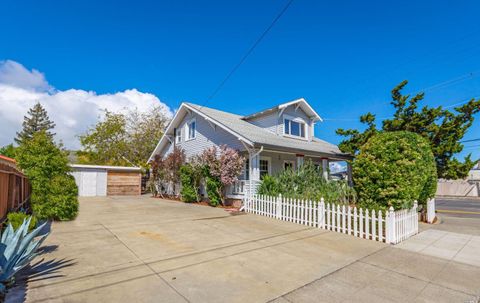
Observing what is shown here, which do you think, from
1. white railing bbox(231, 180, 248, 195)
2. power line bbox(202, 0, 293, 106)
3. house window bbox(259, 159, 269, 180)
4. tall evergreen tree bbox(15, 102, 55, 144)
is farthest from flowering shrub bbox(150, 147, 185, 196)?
tall evergreen tree bbox(15, 102, 55, 144)

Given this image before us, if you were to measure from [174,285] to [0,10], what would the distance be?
10611 millimetres

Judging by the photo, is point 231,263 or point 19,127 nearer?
point 231,263

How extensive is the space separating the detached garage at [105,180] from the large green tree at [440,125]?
18.0 metres

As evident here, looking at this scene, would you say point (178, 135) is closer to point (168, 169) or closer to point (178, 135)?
point (178, 135)

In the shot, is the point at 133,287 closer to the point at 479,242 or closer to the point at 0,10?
the point at 479,242

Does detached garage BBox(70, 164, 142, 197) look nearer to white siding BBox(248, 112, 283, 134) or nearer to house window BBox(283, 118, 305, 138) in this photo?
white siding BBox(248, 112, 283, 134)

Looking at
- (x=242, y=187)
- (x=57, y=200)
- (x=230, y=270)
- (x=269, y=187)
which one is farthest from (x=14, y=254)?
(x=242, y=187)

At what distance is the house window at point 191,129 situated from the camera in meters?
16.1

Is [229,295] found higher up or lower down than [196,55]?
lower down

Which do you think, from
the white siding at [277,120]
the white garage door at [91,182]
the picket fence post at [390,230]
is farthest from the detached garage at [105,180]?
the picket fence post at [390,230]

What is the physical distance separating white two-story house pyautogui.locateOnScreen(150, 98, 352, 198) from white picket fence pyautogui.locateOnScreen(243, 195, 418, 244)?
2396 mm

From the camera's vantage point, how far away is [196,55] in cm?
1388

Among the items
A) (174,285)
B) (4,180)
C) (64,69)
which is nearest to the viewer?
(174,285)

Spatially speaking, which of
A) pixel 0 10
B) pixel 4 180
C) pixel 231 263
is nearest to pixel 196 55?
pixel 0 10
